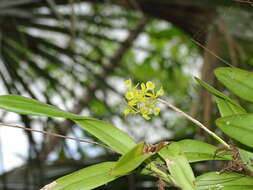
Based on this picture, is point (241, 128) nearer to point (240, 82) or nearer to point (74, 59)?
point (240, 82)

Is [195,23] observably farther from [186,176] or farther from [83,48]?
[186,176]

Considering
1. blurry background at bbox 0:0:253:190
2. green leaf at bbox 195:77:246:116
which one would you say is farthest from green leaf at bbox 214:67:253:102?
blurry background at bbox 0:0:253:190

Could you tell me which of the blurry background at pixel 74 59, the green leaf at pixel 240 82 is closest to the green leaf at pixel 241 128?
the green leaf at pixel 240 82

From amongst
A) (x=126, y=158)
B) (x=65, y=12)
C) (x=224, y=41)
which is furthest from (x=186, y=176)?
(x=65, y=12)

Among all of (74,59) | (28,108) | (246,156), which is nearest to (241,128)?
(246,156)

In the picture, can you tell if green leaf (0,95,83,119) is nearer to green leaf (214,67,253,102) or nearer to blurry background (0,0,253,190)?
green leaf (214,67,253,102)

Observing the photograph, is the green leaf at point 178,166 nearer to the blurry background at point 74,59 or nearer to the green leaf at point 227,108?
the green leaf at point 227,108
